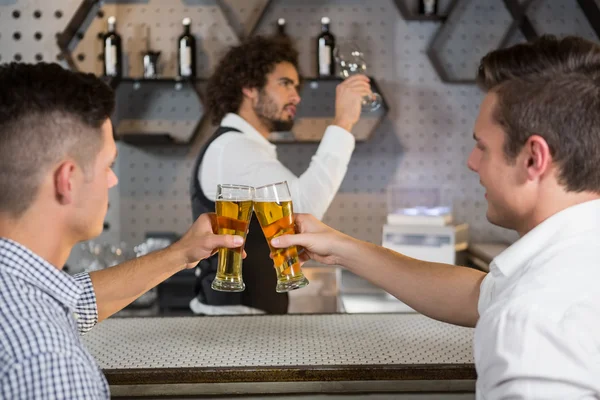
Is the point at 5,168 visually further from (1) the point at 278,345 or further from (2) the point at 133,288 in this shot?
(1) the point at 278,345

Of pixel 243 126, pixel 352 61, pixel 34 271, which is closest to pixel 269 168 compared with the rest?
pixel 243 126

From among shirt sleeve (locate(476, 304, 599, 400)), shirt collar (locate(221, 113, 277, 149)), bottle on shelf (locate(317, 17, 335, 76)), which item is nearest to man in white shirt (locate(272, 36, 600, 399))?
shirt sleeve (locate(476, 304, 599, 400))

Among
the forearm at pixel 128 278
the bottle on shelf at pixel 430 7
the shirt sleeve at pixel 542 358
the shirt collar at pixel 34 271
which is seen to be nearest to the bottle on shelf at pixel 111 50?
the bottle on shelf at pixel 430 7

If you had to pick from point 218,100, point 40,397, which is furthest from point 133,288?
point 218,100

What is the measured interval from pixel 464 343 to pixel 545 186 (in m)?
0.64

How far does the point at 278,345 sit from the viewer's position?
180cm

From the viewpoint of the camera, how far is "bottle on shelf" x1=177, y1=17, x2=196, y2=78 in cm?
418

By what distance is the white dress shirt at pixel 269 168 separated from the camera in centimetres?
269

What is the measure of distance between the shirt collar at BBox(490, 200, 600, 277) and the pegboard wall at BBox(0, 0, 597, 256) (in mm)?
3125

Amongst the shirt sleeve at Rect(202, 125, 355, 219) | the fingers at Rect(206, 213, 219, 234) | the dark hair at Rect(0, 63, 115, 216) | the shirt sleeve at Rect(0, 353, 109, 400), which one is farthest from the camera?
the shirt sleeve at Rect(202, 125, 355, 219)

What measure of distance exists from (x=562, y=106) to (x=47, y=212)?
0.93 metres

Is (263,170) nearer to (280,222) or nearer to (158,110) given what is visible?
(280,222)

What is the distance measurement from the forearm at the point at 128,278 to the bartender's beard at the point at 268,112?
1.35 meters

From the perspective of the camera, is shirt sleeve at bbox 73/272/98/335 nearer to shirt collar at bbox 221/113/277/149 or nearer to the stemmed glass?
shirt collar at bbox 221/113/277/149
